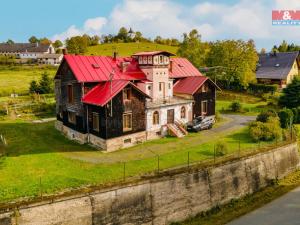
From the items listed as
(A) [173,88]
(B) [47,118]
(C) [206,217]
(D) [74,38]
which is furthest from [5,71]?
(C) [206,217]

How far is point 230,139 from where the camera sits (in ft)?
122

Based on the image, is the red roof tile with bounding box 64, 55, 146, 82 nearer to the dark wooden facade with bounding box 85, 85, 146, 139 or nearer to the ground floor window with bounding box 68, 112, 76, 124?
the dark wooden facade with bounding box 85, 85, 146, 139

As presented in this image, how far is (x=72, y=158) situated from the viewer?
100ft

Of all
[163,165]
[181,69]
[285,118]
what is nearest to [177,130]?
[163,165]

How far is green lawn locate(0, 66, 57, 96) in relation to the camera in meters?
68.5

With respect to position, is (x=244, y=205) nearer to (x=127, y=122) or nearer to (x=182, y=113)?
(x=127, y=122)

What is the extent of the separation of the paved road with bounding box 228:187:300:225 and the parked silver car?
484 inches

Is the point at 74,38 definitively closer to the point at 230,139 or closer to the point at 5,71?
the point at 5,71

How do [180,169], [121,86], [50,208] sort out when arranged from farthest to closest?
[121,86] → [180,169] → [50,208]

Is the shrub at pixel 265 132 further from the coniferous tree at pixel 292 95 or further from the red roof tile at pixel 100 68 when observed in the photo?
the coniferous tree at pixel 292 95

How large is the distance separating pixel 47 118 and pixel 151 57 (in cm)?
1879

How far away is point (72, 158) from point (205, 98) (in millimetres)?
19899

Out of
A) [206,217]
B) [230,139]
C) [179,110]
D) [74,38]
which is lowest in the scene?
[206,217]

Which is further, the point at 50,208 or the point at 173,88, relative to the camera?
the point at 173,88
